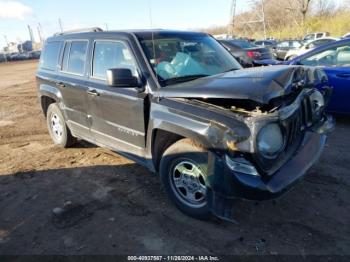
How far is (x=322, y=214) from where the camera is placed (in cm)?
351

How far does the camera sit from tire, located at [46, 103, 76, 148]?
5.80 meters

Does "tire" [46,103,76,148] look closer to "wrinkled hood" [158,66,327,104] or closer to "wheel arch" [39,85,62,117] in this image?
"wheel arch" [39,85,62,117]

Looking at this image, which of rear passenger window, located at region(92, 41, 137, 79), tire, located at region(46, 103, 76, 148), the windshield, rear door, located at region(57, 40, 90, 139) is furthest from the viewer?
tire, located at region(46, 103, 76, 148)

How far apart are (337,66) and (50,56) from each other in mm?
5048

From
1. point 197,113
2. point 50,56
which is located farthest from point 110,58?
point 50,56

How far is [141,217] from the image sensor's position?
3662 mm

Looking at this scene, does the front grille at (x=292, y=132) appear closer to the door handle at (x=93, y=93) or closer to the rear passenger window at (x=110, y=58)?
the rear passenger window at (x=110, y=58)

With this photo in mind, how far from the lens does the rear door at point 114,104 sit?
3.93 meters

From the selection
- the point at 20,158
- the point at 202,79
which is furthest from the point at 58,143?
the point at 202,79

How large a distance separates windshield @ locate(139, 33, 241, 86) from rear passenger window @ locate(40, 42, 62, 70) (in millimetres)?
2184

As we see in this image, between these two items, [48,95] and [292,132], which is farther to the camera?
[48,95]

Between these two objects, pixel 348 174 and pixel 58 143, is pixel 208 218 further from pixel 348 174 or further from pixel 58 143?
pixel 58 143

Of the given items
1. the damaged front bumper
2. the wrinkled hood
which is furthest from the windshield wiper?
the damaged front bumper

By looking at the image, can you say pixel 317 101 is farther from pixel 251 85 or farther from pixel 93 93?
pixel 93 93
